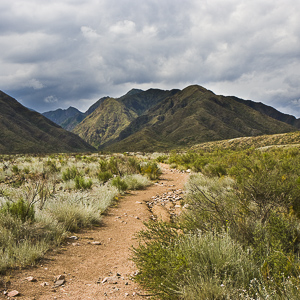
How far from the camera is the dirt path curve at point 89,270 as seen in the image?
3.22 metres

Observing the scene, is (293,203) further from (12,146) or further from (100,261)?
(12,146)

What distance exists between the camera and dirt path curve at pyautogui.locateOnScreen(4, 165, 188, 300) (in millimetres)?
3217

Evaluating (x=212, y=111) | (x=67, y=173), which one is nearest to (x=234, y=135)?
(x=212, y=111)

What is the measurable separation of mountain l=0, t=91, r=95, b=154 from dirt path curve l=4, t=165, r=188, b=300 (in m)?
87.0

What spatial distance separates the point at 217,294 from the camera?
245 centimetres

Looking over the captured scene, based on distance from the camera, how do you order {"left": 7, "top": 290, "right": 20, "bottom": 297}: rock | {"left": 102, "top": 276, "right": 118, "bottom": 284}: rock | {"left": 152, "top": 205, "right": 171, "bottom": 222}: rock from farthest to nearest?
{"left": 152, "top": 205, "right": 171, "bottom": 222}: rock, {"left": 102, "top": 276, "right": 118, "bottom": 284}: rock, {"left": 7, "top": 290, "right": 20, "bottom": 297}: rock

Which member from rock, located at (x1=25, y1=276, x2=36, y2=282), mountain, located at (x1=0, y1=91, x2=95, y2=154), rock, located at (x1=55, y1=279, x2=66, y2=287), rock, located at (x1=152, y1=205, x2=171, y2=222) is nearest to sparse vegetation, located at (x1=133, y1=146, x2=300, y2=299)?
rock, located at (x1=55, y1=279, x2=66, y2=287)

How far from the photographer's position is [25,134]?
104m

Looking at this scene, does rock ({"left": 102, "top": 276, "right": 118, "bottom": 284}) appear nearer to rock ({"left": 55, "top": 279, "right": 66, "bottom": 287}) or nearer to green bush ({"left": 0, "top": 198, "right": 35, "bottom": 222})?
rock ({"left": 55, "top": 279, "right": 66, "bottom": 287})

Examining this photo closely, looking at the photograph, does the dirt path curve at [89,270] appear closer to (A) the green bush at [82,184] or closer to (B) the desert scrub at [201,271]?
(B) the desert scrub at [201,271]

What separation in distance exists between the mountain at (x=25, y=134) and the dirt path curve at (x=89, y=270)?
8697 cm

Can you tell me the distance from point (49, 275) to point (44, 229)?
1.50 meters

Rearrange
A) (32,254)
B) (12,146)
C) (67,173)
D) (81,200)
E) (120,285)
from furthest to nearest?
(12,146), (67,173), (81,200), (32,254), (120,285)

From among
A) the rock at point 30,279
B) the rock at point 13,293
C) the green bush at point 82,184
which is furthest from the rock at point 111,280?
the green bush at point 82,184
